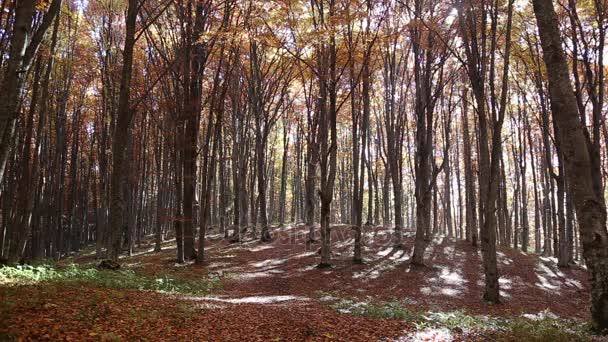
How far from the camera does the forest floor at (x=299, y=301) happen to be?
215 inches

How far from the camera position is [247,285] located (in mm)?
12711

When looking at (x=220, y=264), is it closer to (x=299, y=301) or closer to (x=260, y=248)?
(x=260, y=248)

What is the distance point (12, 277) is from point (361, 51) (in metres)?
14.3

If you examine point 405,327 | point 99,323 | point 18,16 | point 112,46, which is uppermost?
point 112,46

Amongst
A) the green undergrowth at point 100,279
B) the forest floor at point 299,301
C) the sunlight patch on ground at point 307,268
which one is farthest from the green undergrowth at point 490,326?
the sunlight patch on ground at point 307,268

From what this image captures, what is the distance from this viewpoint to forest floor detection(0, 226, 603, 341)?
547 cm

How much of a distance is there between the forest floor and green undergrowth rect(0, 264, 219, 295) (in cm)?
4

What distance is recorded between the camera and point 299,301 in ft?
31.8

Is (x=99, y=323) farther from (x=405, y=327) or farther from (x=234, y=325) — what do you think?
(x=405, y=327)

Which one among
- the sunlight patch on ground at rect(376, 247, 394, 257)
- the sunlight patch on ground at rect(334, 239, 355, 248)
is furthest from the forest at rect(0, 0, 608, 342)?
the sunlight patch on ground at rect(334, 239, 355, 248)

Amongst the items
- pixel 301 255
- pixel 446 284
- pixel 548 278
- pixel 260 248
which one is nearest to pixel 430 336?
pixel 446 284

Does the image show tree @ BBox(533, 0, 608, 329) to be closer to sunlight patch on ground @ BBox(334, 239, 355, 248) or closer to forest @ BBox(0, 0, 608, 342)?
forest @ BBox(0, 0, 608, 342)

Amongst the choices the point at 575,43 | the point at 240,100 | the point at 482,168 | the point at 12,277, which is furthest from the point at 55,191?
the point at 575,43

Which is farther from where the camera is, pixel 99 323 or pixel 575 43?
pixel 575 43
